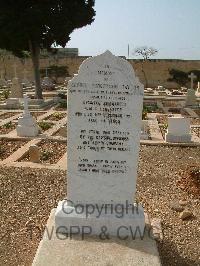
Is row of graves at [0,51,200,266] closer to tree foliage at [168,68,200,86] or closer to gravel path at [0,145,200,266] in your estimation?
gravel path at [0,145,200,266]

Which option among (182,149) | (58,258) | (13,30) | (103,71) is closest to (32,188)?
(58,258)

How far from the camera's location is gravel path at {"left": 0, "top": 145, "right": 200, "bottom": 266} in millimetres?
4121

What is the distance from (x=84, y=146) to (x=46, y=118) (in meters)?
10.5

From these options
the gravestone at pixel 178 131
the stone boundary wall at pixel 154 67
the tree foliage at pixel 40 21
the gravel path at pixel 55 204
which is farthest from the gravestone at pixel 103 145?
the stone boundary wall at pixel 154 67

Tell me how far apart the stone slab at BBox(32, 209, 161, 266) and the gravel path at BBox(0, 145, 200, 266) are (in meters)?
0.43

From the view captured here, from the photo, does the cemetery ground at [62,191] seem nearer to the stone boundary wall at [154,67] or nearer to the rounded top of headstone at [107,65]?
the rounded top of headstone at [107,65]

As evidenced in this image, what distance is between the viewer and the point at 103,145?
12.9 ft

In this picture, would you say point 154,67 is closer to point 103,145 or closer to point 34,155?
point 34,155

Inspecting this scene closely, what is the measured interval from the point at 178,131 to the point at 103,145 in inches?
257

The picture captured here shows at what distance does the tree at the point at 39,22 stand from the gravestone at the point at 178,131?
35.6 ft

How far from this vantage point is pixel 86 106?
12.5 feet

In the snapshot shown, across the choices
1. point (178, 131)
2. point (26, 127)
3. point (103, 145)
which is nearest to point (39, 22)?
point (26, 127)

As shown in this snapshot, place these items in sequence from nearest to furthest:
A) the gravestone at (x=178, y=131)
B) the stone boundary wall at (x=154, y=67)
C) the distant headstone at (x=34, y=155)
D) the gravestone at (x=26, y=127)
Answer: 1. the distant headstone at (x=34, y=155)
2. the gravestone at (x=178, y=131)
3. the gravestone at (x=26, y=127)
4. the stone boundary wall at (x=154, y=67)

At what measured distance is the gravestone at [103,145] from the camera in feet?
12.3
